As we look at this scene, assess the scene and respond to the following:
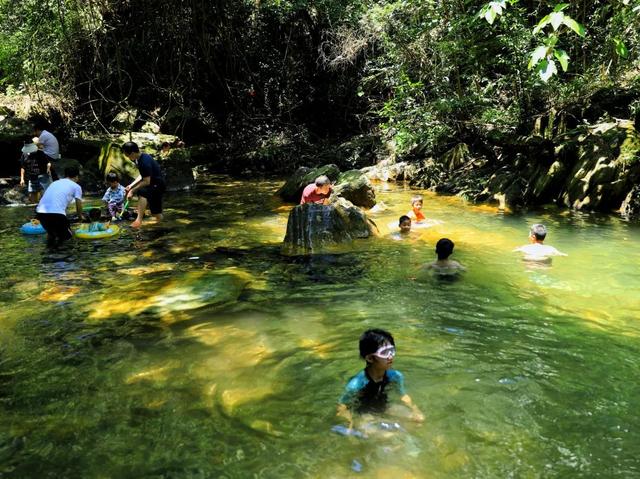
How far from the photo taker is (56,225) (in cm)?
906

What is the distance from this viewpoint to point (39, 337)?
532cm

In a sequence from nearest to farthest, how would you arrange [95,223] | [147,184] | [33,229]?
[95,223] < [33,229] < [147,184]

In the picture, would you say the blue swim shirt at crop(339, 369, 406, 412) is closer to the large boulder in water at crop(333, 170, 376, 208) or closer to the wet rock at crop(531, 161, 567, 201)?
the large boulder in water at crop(333, 170, 376, 208)

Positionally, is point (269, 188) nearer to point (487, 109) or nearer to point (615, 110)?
point (487, 109)

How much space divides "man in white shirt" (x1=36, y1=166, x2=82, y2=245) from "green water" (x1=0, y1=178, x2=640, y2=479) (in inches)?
15.8

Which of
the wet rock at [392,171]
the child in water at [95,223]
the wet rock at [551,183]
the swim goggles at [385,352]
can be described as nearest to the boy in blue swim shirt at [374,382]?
the swim goggles at [385,352]

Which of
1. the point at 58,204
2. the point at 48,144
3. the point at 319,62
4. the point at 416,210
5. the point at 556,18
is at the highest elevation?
the point at 319,62

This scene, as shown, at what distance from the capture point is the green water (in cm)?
347

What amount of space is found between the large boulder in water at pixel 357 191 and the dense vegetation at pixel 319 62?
1909 millimetres

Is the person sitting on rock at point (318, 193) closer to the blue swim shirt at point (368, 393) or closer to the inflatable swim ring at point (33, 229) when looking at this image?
the inflatable swim ring at point (33, 229)

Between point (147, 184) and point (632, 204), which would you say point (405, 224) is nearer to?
point (147, 184)

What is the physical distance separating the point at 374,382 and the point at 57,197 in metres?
6.93

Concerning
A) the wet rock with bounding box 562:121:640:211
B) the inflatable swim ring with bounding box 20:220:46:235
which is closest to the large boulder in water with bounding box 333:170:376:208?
the wet rock with bounding box 562:121:640:211

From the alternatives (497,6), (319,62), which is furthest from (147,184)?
(319,62)
